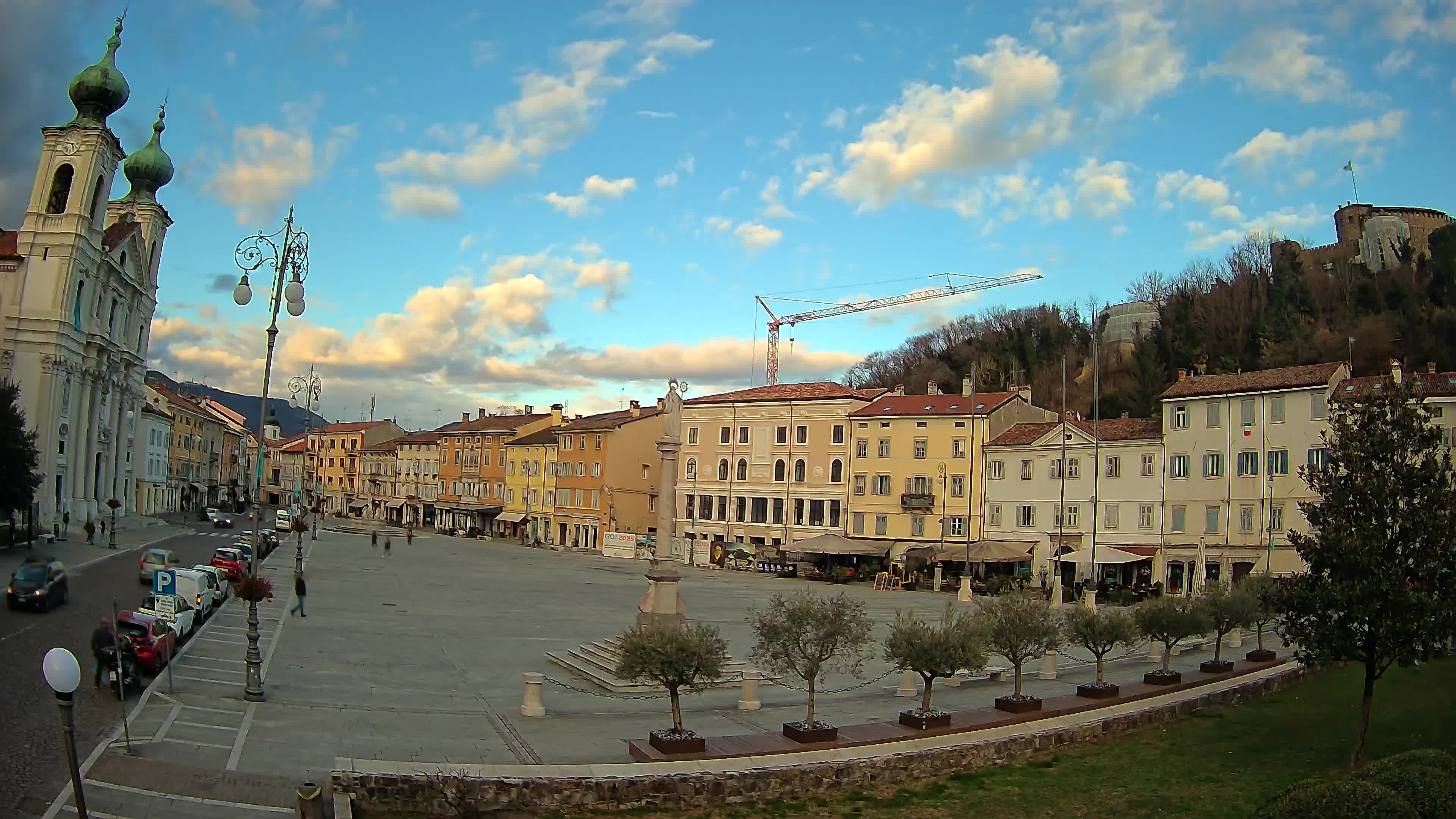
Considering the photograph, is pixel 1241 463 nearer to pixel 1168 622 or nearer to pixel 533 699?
pixel 1168 622

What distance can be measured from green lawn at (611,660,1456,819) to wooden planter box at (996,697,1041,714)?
144cm

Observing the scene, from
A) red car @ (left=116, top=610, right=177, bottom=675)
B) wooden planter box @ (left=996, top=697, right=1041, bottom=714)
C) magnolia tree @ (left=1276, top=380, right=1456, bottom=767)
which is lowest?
wooden planter box @ (left=996, top=697, right=1041, bottom=714)

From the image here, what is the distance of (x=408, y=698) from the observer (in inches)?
778

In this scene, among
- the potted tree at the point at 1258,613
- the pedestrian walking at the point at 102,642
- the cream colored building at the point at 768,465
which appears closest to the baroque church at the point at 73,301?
the cream colored building at the point at 768,465

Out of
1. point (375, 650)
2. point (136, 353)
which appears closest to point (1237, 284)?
point (375, 650)

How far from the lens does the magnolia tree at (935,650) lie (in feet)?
57.1

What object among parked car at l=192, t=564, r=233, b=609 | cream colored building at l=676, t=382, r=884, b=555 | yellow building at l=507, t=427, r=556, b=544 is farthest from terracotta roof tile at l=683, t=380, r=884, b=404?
parked car at l=192, t=564, r=233, b=609

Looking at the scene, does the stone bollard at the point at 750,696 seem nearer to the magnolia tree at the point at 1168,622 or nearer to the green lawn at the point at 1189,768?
the green lawn at the point at 1189,768

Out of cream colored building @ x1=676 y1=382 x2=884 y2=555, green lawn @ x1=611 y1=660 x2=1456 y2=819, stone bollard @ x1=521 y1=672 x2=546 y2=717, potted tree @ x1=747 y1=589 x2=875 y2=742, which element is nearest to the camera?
green lawn @ x1=611 y1=660 x2=1456 y2=819

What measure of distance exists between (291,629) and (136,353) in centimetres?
6554

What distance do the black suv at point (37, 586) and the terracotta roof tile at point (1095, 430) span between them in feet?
143

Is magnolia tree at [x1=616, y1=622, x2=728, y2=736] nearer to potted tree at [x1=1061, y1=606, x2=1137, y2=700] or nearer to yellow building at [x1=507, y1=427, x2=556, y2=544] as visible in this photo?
potted tree at [x1=1061, y1=606, x2=1137, y2=700]

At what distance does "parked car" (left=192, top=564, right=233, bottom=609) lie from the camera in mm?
30641

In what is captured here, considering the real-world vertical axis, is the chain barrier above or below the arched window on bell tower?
below
